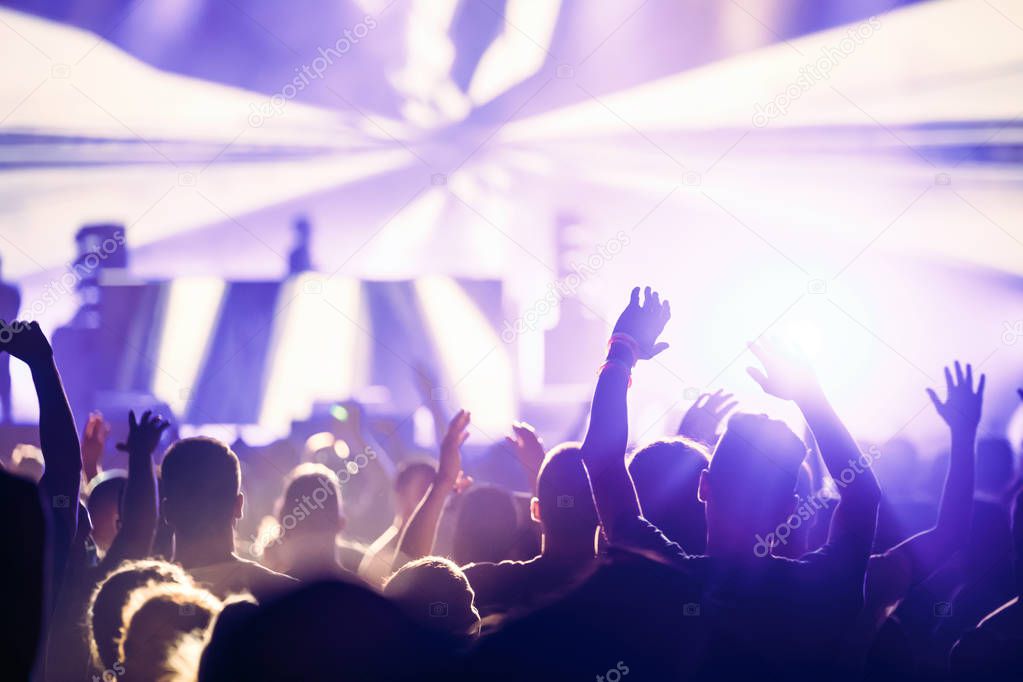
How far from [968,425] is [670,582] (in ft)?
3.70

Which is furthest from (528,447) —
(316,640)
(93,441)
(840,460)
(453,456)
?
(316,640)

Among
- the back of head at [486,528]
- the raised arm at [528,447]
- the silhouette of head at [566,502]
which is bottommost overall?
the back of head at [486,528]

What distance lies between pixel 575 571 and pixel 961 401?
4.04 feet

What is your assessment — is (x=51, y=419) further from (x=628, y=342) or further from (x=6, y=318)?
(x=6, y=318)

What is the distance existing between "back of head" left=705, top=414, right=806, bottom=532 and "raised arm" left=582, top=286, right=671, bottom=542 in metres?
0.21

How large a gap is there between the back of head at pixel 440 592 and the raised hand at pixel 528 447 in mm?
1167

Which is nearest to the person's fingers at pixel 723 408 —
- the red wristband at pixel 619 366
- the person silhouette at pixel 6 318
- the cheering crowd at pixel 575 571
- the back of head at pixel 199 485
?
the cheering crowd at pixel 575 571

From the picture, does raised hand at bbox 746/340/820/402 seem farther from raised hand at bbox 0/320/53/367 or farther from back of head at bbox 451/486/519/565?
raised hand at bbox 0/320/53/367

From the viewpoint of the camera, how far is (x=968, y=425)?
Result: 7.65ft

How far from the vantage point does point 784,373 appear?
1897 mm

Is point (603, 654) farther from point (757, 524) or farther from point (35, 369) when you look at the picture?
point (35, 369)

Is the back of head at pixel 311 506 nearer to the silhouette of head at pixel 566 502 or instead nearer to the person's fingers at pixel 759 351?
the silhouette of head at pixel 566 502

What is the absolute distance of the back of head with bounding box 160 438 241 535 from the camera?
96.4 inches

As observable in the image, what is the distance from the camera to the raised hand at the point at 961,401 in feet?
7.65
